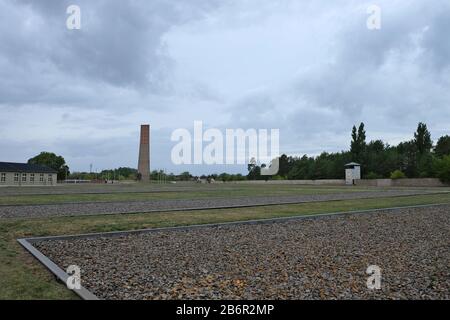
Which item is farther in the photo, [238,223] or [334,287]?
[238,223]

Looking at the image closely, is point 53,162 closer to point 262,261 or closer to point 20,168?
point 20,168

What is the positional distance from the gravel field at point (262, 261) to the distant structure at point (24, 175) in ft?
248

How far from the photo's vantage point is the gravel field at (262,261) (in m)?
5.59

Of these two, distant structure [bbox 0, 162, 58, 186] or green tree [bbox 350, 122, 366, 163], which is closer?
distant structure [bbox 0, 162, 58, 186]

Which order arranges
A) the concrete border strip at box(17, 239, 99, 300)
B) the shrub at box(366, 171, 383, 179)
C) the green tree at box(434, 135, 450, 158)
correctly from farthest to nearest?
the green tree at box(434, 135, 450, 158) < the shrub at box(366, 171, 383, 179) < the concrete border strip at box(17, 239, 99, 300)

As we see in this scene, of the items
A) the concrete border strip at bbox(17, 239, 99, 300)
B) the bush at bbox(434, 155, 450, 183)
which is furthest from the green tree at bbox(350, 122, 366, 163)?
the concrete border strip at bbox(17, 239, 99, 300)

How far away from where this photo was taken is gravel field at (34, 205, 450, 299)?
559cm

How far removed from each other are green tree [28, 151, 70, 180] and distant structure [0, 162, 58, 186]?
3158cm

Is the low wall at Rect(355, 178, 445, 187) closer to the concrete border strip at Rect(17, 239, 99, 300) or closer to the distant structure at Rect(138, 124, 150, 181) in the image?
the distant structure at Rect(138, 124, 150, 181)
